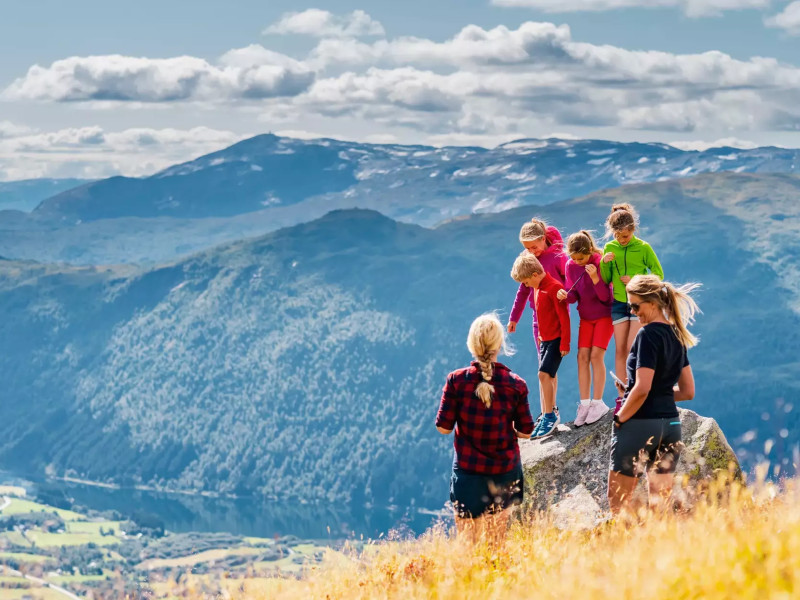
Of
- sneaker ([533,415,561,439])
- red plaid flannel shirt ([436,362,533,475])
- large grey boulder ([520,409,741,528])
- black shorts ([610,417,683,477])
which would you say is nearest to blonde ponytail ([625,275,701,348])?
black shorts ([610,417,683,477])

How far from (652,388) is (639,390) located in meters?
0.34

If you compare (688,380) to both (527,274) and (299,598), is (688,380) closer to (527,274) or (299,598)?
(527,274)

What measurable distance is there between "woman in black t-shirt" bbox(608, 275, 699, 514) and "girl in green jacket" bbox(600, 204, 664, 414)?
3446mm

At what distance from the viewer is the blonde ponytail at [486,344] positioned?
932 cm

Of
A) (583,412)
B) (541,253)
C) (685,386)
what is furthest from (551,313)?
(685,386)

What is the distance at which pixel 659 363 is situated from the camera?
9.34 meters

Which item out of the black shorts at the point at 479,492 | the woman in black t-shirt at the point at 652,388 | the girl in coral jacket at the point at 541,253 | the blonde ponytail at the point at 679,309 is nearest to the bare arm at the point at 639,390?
the woman in black t-shirt at the point at 652,388

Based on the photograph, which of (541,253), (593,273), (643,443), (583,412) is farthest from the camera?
(541,253)

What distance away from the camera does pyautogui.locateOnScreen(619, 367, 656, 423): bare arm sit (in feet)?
30.0

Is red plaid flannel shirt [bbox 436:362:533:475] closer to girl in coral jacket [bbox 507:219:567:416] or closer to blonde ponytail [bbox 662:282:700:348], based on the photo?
blonde ponytail [bbox 662:282:700:348]

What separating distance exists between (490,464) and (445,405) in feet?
2.50

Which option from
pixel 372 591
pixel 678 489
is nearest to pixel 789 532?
pixel 372 591

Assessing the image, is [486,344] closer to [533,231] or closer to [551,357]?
[551,357]

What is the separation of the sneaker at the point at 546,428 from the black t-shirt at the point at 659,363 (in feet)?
16.4
